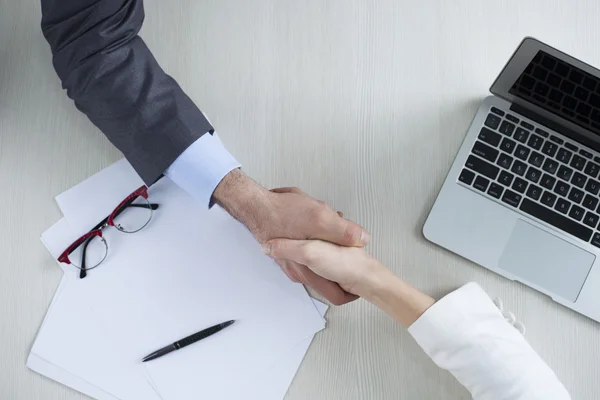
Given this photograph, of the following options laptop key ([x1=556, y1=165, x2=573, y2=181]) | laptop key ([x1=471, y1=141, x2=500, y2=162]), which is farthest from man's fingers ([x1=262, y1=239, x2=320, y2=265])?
laptop key ([x1=556, y1=165, x2=573, y2=181])

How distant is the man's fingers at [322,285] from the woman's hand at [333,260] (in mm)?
15

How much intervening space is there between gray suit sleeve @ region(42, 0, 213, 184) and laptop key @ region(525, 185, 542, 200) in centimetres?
55

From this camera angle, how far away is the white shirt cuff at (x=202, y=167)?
889 mm

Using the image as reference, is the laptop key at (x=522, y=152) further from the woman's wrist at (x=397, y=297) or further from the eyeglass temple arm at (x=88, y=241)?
the eyeglass temple arm at (x=88, y=241)

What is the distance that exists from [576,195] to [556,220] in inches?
2.1

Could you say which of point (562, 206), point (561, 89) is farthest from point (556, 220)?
point (561, 89)

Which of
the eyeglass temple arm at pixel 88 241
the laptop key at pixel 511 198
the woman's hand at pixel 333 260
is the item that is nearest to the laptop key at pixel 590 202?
the laptop key at pixel 511 198

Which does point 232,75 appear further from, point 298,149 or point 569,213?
point 569,213

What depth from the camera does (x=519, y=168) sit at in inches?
36.4

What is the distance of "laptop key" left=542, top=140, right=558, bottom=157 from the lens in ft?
3.02

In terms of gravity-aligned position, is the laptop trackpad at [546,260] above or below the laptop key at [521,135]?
below

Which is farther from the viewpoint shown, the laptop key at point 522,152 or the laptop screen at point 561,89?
the laptop key at point 522,152

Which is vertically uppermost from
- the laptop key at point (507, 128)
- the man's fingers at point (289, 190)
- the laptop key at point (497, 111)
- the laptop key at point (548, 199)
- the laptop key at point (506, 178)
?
the man's fingers at point (289, 190)

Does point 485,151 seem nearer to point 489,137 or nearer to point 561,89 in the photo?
point 489,137
